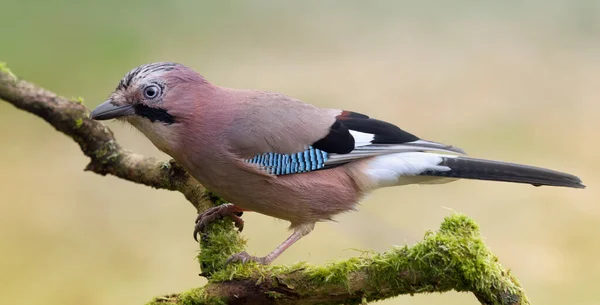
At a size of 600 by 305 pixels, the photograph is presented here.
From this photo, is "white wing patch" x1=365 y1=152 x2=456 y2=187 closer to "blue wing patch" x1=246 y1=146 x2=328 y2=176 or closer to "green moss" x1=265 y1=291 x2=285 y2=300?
"blue wing patch" x1=246 y1=146 x2=328 y2=176

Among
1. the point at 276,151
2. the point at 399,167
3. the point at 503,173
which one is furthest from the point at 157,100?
the point at 503,173

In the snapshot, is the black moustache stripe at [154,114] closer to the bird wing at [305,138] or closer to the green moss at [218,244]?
the bird wing at [305,138]

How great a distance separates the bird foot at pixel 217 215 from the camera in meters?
2.83

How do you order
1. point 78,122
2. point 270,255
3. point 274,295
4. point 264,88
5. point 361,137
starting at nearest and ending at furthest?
point 274,295
point 270,255
point 361,137
point 78,122
point 264,88

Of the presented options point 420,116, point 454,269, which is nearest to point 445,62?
point 420,116

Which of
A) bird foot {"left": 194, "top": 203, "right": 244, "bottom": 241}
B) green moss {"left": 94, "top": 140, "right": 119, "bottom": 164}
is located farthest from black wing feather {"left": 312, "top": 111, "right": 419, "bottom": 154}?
green moss {"left": 94, "top": 140, "right": 119, "bottom": 164}

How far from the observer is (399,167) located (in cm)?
291

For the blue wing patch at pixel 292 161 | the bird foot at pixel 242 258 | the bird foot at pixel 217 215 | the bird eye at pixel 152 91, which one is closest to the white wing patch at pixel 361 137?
the blue wing patch at pixel 292 161

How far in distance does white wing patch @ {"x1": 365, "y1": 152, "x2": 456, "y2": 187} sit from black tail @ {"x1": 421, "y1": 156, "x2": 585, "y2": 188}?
0.04 meters

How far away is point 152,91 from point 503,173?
143cm

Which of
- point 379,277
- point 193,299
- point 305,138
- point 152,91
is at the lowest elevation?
point 193,299

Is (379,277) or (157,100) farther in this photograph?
(157,100)

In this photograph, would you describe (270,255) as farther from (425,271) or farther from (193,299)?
(425,271)

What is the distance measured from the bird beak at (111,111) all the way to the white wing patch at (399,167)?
1053 millimetres
